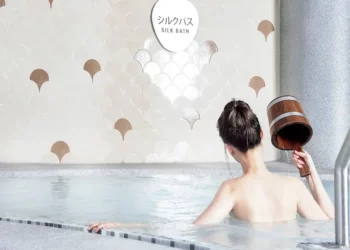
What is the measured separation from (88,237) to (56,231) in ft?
0.54

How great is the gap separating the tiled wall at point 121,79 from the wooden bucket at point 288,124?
4.06 m

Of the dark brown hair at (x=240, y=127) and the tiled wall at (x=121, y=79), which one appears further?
the tiled wall at (x=121, y=79)

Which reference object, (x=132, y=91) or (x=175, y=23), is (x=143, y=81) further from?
(x=175, y=23)

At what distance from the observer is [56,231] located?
2234 mm

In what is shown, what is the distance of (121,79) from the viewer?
650 centimetres

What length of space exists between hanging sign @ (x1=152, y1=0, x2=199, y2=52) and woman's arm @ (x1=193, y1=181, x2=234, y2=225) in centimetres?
386

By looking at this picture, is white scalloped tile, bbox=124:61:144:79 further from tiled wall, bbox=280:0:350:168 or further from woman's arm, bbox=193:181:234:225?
woman's arm, bbox=193:181:234:225

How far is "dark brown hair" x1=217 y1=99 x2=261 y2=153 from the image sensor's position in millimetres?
2777

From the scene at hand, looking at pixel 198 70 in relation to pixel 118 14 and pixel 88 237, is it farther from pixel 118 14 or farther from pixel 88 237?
pixel 88 237

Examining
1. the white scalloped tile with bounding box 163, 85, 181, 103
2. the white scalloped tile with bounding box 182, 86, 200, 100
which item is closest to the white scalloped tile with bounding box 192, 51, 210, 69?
the white scalloped tile with bounding box 182, 86, 200, 100

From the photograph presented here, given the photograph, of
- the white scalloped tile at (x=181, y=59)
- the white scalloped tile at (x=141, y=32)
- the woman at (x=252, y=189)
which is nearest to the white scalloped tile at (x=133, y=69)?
the white scalloped tile at (x=141, y=32)

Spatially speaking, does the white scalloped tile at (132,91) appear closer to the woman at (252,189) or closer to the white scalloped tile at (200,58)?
the white scalloped tile at (200,58)

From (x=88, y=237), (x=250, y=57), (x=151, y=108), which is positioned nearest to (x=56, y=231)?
(x=88, y=237)

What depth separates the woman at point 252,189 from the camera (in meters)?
2.79
